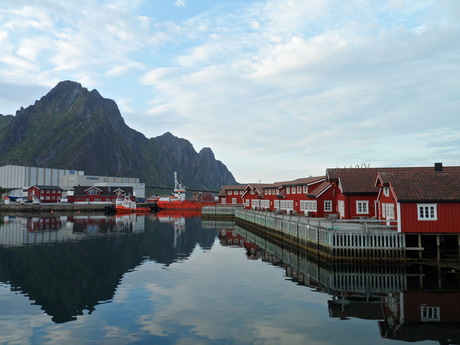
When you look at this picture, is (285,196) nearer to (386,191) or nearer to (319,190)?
(319,190)

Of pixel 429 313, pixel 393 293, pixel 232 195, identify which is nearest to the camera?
pixel 429 313

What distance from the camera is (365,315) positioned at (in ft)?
56.0

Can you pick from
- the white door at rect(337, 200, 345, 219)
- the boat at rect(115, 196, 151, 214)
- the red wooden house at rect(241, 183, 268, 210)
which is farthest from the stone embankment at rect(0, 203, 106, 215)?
the white door at rect(337, 200, 345, 219)

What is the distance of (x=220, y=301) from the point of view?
755 inches

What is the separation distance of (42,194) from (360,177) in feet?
378

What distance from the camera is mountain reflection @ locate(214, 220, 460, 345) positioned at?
50.4 ft

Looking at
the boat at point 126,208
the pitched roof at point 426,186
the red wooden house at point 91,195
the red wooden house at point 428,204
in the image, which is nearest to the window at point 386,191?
the pitched roof at point 426,186

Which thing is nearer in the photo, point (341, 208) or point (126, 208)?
point (341, 208)

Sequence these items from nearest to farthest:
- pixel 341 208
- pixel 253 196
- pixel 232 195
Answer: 1. pixel 341 208
2. pixel 253 196
3. pixel 232 195

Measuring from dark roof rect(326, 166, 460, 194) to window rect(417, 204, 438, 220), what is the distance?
1214 cm

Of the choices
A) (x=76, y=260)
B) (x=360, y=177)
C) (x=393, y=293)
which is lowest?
(x=76, y=260)

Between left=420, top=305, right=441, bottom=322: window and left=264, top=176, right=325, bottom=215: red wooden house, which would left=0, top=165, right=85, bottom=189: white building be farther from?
left=420, top=305, right=441, bottom=322: window

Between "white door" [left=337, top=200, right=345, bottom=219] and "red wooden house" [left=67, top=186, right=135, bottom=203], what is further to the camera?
"red wooden house" [left=67, top=186, right=135, bottom=203]

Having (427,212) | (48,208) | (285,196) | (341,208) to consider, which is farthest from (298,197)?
(48,208)
